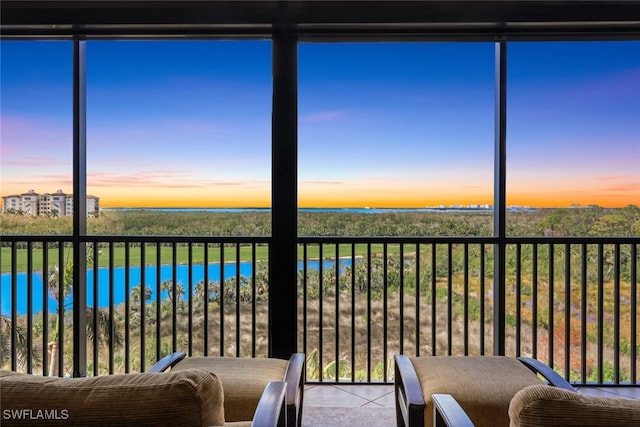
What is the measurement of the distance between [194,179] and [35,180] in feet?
4.20

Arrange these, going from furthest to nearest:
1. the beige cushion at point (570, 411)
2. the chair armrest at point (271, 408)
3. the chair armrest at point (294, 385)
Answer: the chair armrest at point (294, 385), the chair armrest at point (271, 408), the beige cushion at point (570, 411)

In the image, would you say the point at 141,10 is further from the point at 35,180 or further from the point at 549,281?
the point at 549,281

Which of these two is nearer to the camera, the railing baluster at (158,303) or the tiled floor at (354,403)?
the tiled floor at (354,403)

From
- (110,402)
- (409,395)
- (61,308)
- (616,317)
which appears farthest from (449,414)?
(61,308)

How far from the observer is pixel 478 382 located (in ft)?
5.56

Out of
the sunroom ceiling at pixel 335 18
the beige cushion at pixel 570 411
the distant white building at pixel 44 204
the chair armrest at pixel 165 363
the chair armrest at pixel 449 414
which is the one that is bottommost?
the chair armrest at pixel 165 363

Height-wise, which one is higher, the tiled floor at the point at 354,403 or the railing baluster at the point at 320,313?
the railing baluster at the point at 320,313

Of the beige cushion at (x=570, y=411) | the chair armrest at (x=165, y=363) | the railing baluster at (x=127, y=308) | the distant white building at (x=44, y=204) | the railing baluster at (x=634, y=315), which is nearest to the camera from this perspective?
the beige cushion at (x=570, y=411)

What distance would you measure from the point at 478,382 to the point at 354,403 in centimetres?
108

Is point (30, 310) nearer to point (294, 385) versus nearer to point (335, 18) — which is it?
point (294, 385)

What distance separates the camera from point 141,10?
2592 mm

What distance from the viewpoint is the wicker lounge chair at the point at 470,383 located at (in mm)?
1559

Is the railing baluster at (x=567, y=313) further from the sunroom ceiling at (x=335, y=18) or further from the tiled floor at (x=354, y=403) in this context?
the sunroom ceiling at (x=335, y=18)

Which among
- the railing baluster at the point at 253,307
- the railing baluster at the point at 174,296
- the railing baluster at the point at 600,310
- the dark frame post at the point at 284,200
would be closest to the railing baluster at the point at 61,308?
the railing baluster at the point at 174,296
